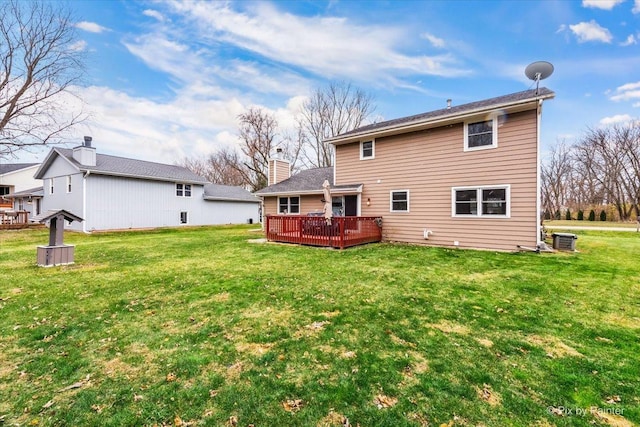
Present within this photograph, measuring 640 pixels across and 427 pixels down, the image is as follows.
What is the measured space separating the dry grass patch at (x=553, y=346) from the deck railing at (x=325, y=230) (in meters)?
6.90

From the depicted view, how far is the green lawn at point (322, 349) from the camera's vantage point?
7.32 feet

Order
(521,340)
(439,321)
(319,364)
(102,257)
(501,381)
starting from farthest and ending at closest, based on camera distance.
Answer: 1. (102,257)
2. (439,321)
3. (521,340)
4. (319,364)
5. (501,381)

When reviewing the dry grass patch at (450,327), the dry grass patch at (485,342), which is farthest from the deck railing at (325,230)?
the dry grass patch at (485,342)

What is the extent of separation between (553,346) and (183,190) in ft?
74.5

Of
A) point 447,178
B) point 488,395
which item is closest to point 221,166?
point 447,178

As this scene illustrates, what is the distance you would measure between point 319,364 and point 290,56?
728 inches

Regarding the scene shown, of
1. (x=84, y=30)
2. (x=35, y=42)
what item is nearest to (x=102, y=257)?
(x=84, y=30)

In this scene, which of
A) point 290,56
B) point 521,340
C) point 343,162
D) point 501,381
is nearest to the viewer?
point 501,381

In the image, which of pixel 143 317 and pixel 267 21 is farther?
pixel 267 21

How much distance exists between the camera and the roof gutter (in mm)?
8625

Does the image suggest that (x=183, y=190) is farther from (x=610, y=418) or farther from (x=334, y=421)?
(x=610, y=418)

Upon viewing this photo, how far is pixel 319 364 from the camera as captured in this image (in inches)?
113

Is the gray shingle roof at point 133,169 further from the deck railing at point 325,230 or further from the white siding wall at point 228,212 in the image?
the deck railing at point 325,230

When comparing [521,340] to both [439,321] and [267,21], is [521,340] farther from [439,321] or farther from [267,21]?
[267,21]
